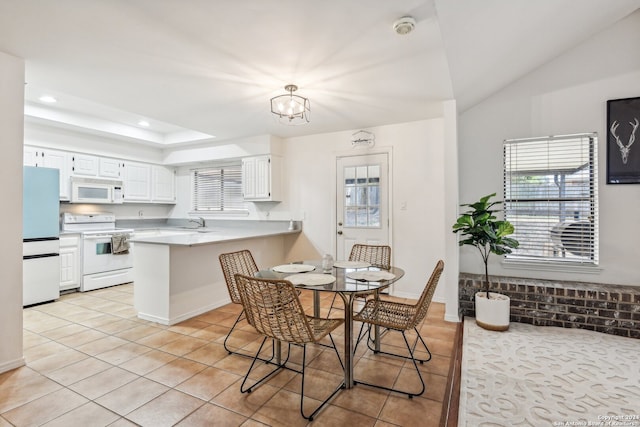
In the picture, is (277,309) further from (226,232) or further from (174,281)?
(226,232)

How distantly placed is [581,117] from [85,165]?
674 cm

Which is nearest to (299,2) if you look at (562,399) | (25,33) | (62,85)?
(25,33)

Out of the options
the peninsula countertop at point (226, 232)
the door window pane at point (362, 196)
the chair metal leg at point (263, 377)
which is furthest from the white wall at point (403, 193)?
the chair metal leg at point (263, 377)

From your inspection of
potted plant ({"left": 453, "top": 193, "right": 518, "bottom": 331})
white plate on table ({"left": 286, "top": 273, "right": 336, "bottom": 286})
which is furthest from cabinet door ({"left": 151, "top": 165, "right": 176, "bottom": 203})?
potted plant ({"left": 453, "top": 193, "right": 518, "bottom": 331})

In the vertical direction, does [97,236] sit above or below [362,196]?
below

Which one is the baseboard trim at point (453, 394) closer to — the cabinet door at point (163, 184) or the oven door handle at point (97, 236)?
the oven door handle at point (97, 236)

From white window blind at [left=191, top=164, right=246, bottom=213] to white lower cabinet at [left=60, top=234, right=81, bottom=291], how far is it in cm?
216

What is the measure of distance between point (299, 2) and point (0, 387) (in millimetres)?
3210

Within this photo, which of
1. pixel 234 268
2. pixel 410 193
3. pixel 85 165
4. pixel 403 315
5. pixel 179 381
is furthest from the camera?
pixel 85 165

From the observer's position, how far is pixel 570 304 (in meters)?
3.28

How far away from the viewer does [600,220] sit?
344cm

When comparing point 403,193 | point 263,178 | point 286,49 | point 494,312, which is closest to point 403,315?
point 494,312

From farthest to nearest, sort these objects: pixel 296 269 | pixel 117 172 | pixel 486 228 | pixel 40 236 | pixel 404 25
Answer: pixel 117 172
pixel 40 236
pixel 486 228
pixel 296 269
pixel 404 25

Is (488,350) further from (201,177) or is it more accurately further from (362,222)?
(201,177)
